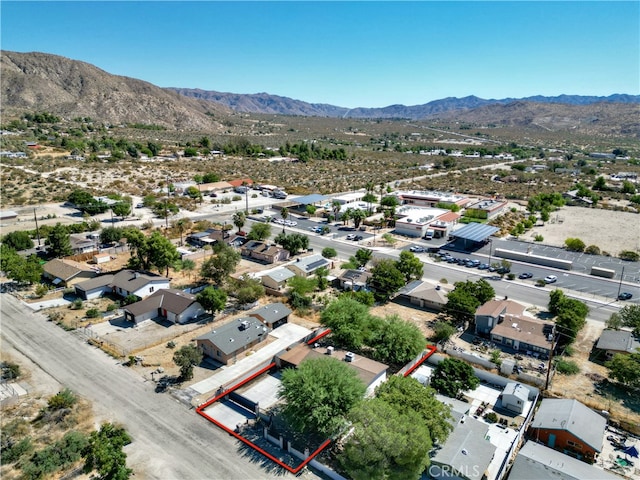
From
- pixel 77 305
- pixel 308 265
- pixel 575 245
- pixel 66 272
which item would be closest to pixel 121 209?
pixel 66 272

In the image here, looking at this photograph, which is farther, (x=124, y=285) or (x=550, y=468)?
(x=124, y=285)

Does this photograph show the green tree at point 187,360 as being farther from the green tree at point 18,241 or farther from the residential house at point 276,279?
the green tree at point 18,241

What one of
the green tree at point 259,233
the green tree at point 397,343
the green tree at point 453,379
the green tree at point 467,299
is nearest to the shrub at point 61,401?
the green tree at point 397,343

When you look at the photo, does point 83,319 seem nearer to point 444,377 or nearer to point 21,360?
point 21,360

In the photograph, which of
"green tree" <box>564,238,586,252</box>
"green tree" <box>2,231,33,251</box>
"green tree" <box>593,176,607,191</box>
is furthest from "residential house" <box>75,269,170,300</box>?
"green tree" <box>593,176,607,191</box>

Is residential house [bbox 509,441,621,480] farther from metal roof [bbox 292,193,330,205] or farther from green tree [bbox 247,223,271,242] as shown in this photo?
metal roof [bbox 292,193,330,205]

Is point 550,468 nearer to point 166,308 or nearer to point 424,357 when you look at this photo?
point 424,357
